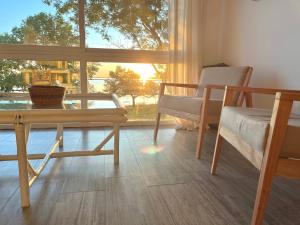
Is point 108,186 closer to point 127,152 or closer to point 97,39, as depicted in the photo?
point 127,152

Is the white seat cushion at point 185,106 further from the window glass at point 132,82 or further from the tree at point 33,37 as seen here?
the tree at point 33,37

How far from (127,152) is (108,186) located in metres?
0.58

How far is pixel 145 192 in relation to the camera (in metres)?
1.24

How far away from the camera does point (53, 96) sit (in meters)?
1.26

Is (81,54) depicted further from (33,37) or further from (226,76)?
(226,76)

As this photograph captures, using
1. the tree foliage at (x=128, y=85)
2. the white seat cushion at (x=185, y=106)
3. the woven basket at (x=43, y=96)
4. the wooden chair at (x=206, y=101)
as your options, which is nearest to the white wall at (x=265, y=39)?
the wooden chair at (x=206, y=101)

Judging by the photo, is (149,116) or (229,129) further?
(149,116)

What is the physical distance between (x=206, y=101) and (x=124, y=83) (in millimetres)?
1370

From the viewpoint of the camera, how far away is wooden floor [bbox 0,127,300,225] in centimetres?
102

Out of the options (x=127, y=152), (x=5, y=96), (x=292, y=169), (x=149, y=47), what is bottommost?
(x=127, y=152)

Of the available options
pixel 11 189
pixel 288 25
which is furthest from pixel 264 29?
pixel 11 189

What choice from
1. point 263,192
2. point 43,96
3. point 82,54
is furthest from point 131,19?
point 263,192

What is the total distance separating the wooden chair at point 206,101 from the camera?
1732mm

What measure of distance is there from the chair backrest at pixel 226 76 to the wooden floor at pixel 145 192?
23.3 inches
